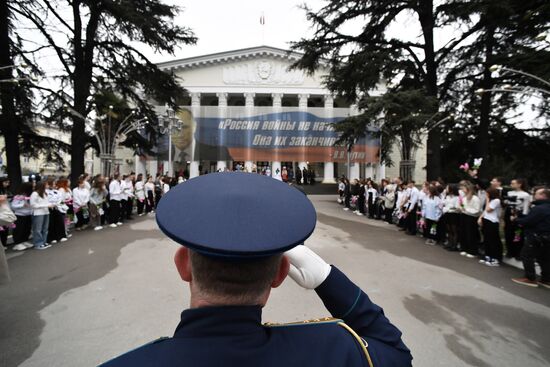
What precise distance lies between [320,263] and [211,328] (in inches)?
21.0

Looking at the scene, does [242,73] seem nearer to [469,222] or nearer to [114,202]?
[114,202]

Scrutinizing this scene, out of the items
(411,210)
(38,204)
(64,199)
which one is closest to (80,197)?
(64,199)

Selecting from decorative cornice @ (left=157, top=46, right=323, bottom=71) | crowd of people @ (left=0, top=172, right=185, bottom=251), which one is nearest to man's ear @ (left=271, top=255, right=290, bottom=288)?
crowd of people @ (left=0, top=172, right=185, bottom=251)

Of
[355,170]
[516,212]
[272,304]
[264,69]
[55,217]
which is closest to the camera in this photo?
[272,304]

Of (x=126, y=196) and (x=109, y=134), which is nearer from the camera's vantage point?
(x=126, y=196)

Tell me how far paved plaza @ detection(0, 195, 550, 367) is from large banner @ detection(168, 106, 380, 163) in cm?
2458

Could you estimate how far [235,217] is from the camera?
30.8 inches

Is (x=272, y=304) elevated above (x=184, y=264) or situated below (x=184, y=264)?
below

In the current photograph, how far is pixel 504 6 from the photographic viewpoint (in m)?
10.7

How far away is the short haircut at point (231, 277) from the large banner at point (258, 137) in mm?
30379

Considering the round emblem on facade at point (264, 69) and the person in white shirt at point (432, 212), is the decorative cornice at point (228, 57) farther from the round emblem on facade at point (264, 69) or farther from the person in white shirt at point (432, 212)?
the person in white shirt at point (432, 212)

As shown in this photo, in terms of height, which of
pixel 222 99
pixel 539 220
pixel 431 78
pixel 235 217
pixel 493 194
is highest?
pixel 222 99

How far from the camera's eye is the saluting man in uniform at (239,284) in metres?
0.73

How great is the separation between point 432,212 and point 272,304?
6531 millimetres
